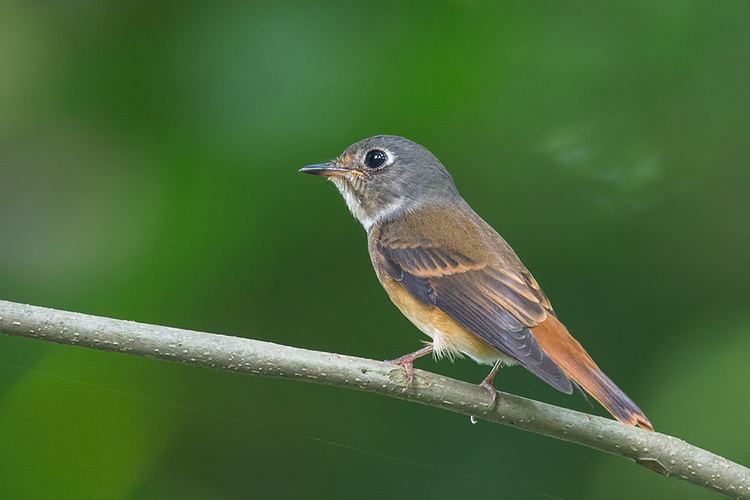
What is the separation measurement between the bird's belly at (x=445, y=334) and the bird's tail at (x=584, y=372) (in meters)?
0.16

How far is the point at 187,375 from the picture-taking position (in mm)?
4164

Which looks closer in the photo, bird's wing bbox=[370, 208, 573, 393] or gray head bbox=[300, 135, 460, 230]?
bird's wing bbox=[370, 208, 573, 393]

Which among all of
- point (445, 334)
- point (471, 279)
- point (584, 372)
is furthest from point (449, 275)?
point (584, 372)

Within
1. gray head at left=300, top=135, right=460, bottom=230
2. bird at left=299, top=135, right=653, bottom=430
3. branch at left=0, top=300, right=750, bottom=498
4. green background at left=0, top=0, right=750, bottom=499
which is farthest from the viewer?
gray head at left=300, top=135, right=460, bottom=230

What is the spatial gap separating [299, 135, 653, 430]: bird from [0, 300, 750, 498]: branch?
0.08 metres

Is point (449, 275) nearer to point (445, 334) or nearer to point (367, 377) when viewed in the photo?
point (445, 334)

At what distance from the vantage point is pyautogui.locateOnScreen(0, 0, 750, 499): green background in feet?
13.0

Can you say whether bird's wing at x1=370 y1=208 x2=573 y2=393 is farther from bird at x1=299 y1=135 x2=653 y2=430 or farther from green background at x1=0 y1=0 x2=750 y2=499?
green background at x1=0 y1=0 x2=750 y2=499

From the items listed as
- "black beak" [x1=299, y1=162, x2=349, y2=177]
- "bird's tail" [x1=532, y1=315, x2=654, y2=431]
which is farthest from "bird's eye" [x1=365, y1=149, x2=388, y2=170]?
"bird's tail" [x1=532, y1=315, x2=654, y2=431]

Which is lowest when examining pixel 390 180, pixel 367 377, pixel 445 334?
pixel 445 334

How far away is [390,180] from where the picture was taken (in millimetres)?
4312

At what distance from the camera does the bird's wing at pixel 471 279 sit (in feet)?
11.0

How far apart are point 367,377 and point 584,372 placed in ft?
2.75

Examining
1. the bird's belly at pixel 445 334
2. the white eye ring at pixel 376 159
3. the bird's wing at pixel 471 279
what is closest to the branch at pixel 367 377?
the bird's wing at pixel 471 279
